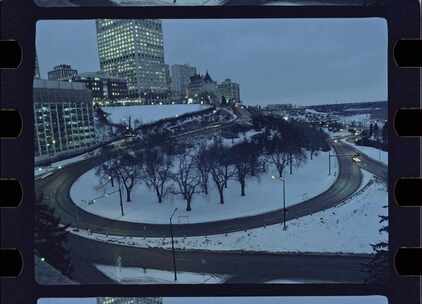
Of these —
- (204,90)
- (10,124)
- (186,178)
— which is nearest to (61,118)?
(10,124)

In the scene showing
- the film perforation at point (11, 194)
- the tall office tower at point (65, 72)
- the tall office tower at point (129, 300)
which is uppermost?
the tall office tower at point (65, 72)

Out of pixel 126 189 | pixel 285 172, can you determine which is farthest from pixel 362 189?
pixel 126 189

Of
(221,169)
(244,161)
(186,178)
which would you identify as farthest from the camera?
(221,169)

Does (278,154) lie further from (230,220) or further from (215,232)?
(215,232)

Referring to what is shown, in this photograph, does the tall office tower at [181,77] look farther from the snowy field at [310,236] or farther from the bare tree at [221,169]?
the snowy field at [310,236]

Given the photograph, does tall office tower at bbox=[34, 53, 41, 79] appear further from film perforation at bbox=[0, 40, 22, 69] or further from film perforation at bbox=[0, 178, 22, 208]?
film perforation at bbox=[0, 178, 22, 208]

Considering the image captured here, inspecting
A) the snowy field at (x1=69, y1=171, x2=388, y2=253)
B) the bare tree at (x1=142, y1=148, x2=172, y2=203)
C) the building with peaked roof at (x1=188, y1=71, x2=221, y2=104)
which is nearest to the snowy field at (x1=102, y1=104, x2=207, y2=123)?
the building with peaked roof at (x1=188, y1=71, x2=221, y2=104)

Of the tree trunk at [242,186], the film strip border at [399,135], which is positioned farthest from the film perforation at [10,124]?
the tree trunk at [242,186]
